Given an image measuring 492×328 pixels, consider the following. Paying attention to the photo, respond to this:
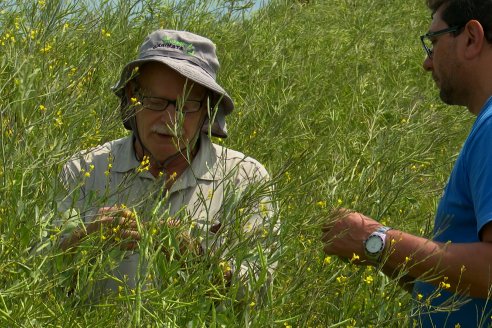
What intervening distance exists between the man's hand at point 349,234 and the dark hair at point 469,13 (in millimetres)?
594

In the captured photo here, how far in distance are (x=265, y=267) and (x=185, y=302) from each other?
21 centimetres

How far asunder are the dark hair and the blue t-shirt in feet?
0.80

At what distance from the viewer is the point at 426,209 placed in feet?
13.9

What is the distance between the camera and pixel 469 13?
299cm

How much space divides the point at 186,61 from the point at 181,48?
0.07m

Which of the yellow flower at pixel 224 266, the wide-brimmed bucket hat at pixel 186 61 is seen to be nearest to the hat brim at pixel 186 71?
the wide-brimmed bucket hat at pixel 186 61

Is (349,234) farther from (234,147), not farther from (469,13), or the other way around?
(234,147)

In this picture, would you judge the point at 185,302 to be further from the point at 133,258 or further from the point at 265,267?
the point at 133,258

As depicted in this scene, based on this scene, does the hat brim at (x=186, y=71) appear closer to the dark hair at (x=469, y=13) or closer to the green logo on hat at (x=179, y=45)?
the green logo on hat at (x=179, y=45)

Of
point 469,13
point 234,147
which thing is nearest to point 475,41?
point 469,13

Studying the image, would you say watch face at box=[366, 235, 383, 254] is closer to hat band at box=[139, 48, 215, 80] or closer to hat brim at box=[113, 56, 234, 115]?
hat brim at box=[113, 56, 234, 115]

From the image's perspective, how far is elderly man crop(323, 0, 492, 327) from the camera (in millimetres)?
2623

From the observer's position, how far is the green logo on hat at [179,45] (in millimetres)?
3566

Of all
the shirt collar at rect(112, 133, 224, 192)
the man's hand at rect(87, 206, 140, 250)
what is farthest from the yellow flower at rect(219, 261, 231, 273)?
the shirt collar at rect(112, 133, 224, 192)
